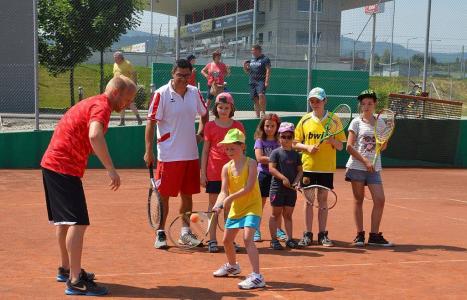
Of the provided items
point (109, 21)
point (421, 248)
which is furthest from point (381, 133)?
point (109, 21)

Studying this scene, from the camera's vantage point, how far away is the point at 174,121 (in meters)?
7.48

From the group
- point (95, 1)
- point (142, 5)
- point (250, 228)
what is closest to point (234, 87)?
point (142, 5)

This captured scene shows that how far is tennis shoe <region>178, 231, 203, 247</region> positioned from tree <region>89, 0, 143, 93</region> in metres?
11.4

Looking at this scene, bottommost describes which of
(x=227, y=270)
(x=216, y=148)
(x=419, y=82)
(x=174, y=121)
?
(x=227, y=270)

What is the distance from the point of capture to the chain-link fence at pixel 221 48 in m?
18.7

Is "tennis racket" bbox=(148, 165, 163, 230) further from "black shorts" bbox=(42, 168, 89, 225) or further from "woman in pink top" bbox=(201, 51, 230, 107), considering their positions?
"woman in pink top" bbox=(201, 51, 230, 107)

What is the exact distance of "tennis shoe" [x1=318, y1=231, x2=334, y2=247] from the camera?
7840 mm

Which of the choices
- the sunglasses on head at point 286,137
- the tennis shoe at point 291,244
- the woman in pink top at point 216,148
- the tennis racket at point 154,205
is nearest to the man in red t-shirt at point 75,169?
the tennis racket at point 154,205

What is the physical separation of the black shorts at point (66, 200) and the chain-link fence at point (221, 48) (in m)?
10.1

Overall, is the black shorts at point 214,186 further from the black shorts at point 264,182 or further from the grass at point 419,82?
the grass at point 419,82

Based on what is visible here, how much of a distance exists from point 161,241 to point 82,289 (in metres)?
1.93

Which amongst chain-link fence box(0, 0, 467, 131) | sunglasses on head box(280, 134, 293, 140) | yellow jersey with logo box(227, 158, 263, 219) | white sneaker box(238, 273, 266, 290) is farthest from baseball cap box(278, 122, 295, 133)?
chain-link fence box(0, 0, 467, 131)

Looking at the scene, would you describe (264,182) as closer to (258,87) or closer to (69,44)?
(258,87)

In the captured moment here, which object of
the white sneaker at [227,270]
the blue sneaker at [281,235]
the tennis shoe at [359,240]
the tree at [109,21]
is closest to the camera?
the white sneaker at [227,270]
